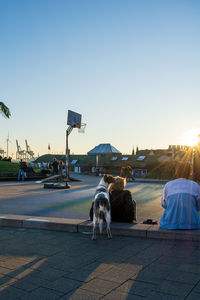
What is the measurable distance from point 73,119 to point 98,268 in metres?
17.5

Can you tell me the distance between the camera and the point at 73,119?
21203 millimetres

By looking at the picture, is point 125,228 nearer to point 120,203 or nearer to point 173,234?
point 120,203

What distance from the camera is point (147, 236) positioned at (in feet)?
19.9

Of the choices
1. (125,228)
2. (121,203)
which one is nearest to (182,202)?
(125,228)

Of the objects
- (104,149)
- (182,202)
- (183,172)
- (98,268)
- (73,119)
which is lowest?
(98,268)

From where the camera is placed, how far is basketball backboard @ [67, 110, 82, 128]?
20667 mm

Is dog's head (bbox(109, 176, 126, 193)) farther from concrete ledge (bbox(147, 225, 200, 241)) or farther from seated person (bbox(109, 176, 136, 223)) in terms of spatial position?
concrete ledge (bbox(147, 225, 200, 241))

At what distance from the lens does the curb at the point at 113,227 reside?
18.7 ft

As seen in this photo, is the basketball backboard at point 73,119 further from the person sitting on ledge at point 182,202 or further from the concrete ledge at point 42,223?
the person sitting on ledge at point 182,202

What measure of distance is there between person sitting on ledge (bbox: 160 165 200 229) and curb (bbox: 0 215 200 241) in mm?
170

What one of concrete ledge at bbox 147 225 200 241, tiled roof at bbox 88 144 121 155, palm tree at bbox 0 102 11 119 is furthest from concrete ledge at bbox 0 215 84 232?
tiled roof at bbox 88 144 121 155

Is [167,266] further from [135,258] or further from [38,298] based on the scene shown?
[38,298]

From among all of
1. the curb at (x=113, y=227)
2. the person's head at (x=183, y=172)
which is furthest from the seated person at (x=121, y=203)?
the person's head at (x=183, y=172)

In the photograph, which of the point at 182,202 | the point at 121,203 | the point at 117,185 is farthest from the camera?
the point at 117,185
